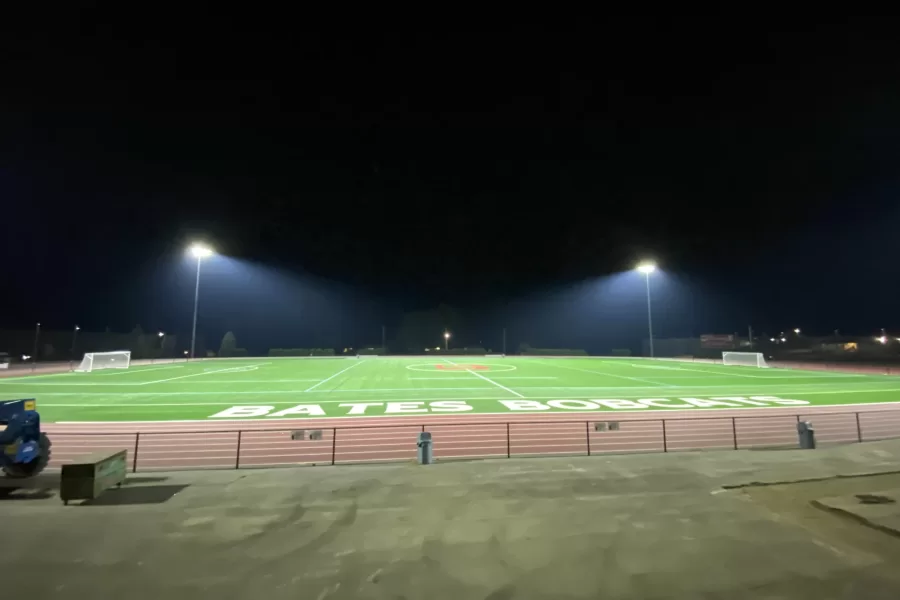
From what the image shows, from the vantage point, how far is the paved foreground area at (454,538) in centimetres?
571

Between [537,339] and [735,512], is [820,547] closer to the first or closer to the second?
[735,512]

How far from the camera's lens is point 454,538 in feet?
23.4

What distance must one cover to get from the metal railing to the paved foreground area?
7.83ft

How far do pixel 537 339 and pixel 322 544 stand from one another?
11267cm

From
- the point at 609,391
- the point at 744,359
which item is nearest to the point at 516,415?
the point at 609,391

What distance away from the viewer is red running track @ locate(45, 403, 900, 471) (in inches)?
527

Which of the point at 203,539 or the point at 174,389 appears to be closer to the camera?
the point at 203,539

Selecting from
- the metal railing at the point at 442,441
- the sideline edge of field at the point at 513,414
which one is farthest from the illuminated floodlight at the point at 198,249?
the metal railing at the point at 442,441

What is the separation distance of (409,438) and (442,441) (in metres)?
1.23

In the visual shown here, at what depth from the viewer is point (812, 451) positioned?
A: 13.1 meters

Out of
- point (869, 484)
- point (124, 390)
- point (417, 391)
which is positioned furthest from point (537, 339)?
point (869, 484)

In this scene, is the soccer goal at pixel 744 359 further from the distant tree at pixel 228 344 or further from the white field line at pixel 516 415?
the distant tree at pixel 228 344

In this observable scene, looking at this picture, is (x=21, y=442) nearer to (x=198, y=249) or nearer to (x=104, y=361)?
(x=198, y=249)

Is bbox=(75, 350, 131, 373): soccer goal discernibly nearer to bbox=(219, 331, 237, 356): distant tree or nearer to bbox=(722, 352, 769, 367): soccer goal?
bbox=(219, 331, 237, 356): distant tree
